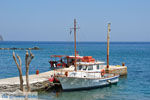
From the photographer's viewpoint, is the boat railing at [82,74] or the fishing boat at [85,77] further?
the boat railing at [82,74]

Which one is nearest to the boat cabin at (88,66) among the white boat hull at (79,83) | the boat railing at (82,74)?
the boat railing at (82,74)

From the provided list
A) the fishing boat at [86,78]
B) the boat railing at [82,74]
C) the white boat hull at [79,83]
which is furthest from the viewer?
the boat railing at [82,74]

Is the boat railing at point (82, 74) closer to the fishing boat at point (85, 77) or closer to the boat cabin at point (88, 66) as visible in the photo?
the fishing boat at point (85, 77)

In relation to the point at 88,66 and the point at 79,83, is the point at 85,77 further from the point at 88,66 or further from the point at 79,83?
the point at 88,66

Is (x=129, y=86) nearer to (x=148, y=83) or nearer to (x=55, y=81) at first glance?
(x=148, y=83)

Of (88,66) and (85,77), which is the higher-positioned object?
(88,66)

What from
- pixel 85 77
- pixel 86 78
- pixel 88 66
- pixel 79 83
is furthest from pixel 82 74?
pixel 88 66

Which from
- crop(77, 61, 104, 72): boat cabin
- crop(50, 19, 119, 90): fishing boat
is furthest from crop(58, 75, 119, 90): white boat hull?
crop(77, 61, 104, 72): boat cabin

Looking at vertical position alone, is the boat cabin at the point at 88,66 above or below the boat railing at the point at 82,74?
above

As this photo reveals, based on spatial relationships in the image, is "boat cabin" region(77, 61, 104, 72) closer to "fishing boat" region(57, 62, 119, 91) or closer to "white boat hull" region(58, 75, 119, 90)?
"fishing boat" region(57, 62, 119, 91)

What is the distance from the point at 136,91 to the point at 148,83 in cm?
642

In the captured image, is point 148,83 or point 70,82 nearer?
point 70,82
